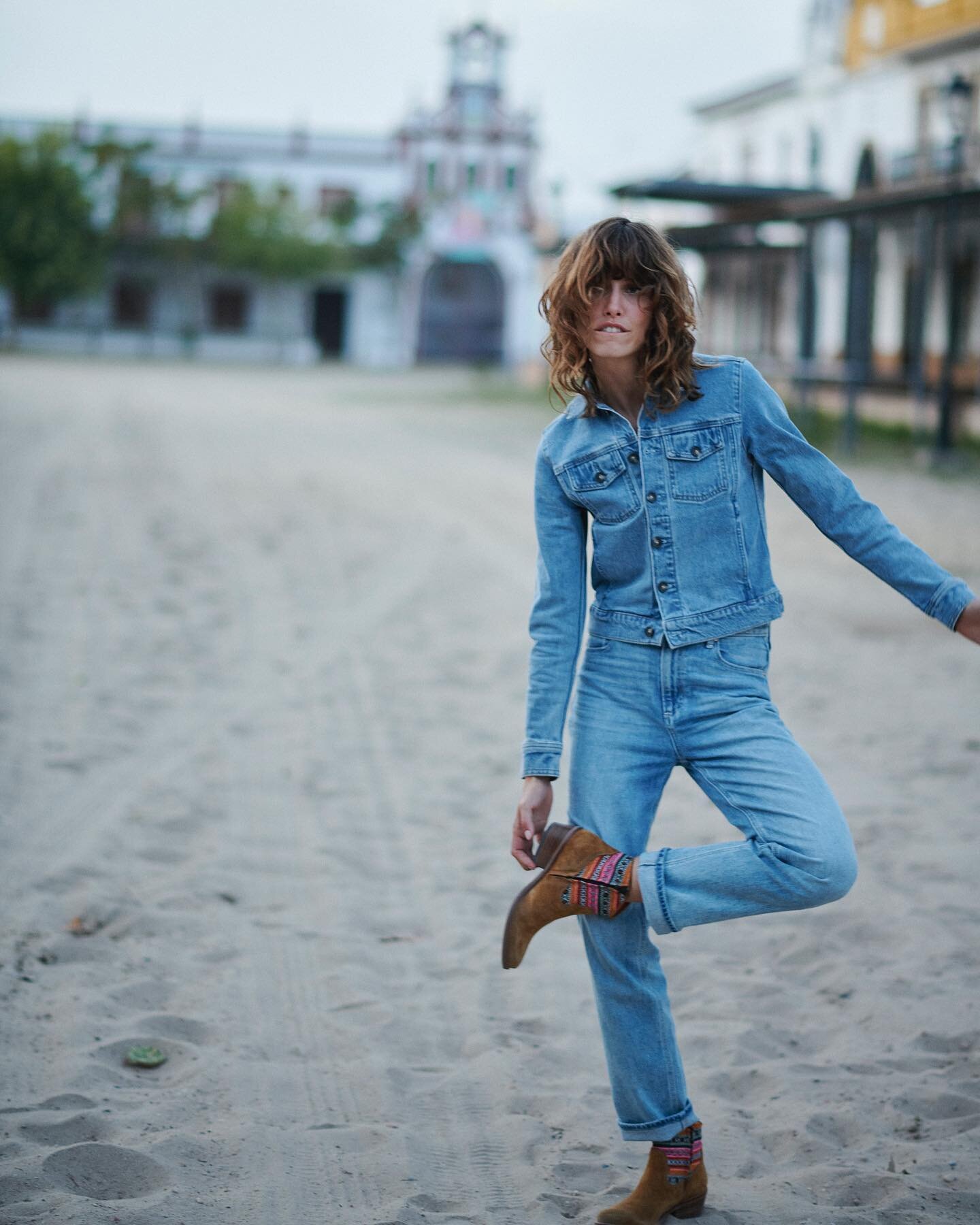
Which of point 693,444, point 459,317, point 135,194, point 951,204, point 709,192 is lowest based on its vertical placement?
point 693,444

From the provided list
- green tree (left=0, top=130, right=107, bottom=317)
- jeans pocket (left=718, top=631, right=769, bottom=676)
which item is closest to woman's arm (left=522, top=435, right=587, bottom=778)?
jeans pocket (left=718, top=631, right=769, bottom=676)

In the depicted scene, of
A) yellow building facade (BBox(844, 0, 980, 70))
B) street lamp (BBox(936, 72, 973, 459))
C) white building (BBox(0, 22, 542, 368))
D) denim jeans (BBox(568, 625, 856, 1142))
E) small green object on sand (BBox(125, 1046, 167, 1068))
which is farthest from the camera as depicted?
white building (BBox(0, 22, 542, 368))

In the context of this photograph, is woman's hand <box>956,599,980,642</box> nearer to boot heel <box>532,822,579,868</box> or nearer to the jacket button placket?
the jacket button placket

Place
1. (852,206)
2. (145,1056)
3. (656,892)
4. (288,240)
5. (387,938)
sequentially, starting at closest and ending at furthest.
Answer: (656,892) → (145,1056) → (387,938) → (852,206) → (288,240)

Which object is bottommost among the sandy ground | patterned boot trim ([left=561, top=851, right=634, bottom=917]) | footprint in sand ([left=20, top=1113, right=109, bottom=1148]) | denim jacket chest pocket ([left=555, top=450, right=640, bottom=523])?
the sandy ground

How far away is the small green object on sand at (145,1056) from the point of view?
10.3 ft

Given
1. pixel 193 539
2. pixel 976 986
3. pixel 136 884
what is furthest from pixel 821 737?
pixel 193 539

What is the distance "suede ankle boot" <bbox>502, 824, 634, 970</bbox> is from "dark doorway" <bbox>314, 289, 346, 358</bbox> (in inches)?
1780

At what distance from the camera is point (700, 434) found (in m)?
2.53

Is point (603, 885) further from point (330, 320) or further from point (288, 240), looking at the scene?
point (330, 320)

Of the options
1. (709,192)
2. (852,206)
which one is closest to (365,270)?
(709,192)

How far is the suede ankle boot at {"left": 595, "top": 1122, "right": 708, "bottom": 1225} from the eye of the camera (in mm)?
2545

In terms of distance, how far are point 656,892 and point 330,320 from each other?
4559 cm

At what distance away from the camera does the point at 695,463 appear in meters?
Answer: 2.52
